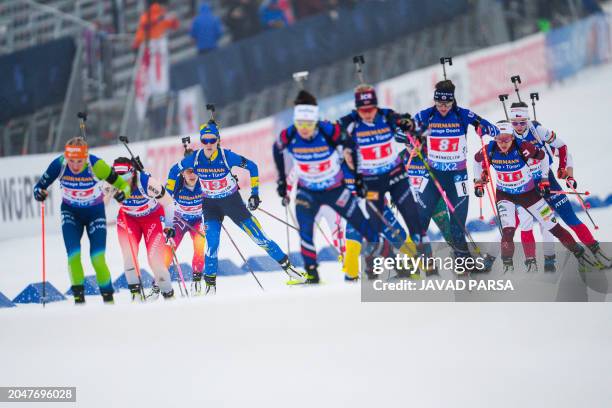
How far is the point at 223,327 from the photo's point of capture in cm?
961

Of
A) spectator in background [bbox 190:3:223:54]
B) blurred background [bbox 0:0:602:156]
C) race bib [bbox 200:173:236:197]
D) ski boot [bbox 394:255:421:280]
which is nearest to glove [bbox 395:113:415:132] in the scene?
ski boot [bbox 394:255:421:280]

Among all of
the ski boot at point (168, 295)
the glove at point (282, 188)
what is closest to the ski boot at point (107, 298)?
the ski boot at point (168, 295)

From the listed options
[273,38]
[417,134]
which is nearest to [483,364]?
[417,134]

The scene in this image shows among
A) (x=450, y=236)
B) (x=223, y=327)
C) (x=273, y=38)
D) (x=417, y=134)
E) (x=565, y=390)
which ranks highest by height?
(x=273, y=38)

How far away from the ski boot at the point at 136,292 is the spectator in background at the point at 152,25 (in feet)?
24.1

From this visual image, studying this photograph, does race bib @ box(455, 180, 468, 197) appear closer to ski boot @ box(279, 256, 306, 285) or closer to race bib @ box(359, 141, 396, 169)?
race bib @ box(359, 141, 396, 169)

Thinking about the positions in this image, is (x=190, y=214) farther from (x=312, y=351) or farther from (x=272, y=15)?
(x=272, y=15)

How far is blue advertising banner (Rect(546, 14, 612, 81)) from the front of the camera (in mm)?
26562

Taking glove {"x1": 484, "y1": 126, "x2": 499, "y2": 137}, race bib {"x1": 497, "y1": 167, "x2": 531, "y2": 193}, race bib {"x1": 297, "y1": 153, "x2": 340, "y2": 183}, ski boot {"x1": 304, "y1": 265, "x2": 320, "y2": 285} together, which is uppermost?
glove {"x1": 484, "y1": 126, "x2": 499, "y2": 137}

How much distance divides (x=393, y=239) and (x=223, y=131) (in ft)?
30.4

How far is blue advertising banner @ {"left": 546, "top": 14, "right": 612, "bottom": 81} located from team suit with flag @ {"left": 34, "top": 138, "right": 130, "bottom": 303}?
18417 millimetres

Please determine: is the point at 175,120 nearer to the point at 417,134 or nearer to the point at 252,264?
the point at 252,264

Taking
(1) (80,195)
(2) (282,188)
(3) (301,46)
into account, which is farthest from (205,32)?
(2) (282,188)

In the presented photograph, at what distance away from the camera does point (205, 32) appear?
1945 cm
